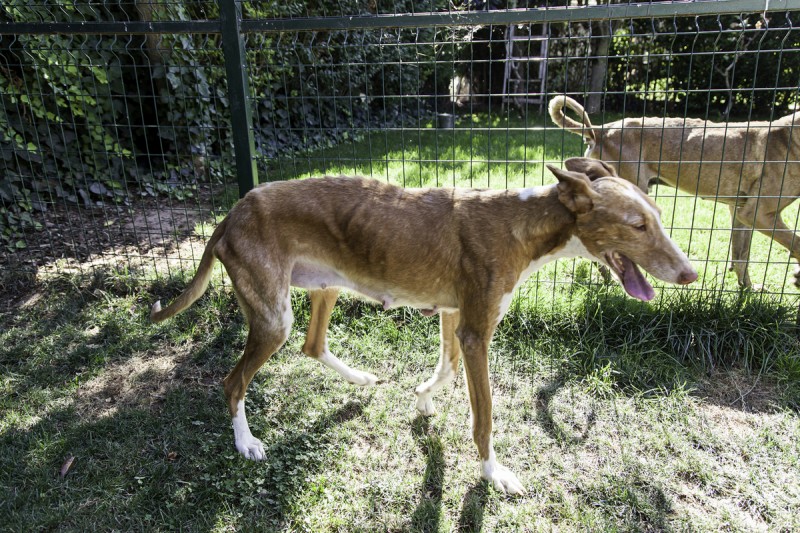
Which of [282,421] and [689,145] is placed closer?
[282,421]

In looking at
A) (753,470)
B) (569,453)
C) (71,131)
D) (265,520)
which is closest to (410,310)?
(569,453)

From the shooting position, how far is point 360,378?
362cm

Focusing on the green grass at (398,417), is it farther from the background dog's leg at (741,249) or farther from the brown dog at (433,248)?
the brown dog at (433,248)

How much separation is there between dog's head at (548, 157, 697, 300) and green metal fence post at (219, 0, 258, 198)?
2454 millimetres

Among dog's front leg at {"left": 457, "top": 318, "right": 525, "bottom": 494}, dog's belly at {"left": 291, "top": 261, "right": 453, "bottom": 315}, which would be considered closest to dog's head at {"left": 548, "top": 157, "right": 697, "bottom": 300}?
dog's front leg at {"left": 457, "top": 318, "right": 525, "bottom": 494}

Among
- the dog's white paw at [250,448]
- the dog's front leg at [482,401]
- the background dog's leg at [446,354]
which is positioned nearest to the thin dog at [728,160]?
the background dog's leg at [446,354]

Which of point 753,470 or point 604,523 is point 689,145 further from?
point 604,523

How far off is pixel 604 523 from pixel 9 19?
6.31 metres

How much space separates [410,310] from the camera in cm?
438

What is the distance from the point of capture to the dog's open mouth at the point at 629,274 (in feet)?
8.95

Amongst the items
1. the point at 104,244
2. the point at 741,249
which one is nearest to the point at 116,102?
the point at 104,244

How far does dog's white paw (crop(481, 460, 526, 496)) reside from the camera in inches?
111

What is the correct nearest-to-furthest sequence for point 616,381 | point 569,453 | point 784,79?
point 569,453 → point 616,381 → point 784,79

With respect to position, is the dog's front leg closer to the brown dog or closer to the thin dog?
the brown dog
